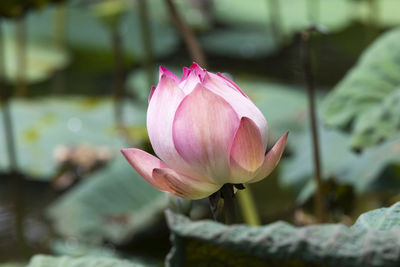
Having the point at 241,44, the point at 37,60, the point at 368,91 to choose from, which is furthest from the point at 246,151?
the point at 241,44

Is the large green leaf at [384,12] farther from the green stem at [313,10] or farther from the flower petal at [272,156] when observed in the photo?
the flower petal at [272,156]

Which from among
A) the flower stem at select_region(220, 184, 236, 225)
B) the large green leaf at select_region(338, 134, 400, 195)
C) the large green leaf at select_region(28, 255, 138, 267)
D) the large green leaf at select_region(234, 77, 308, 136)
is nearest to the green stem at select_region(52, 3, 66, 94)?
the large green leaf at select_region(234, 77, 308, 136)

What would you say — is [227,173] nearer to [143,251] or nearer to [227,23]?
[143,251]

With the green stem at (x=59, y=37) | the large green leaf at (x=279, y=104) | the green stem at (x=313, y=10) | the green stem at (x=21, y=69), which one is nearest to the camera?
the large green leaf at (x=279, y=104)

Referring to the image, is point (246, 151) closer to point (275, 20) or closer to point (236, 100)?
point (236, 100)

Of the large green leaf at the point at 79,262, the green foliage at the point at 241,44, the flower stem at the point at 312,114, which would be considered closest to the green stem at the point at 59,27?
the green foliage at the point at 241,44

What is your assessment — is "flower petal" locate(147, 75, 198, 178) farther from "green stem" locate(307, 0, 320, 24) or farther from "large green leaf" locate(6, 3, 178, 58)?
"green stem" locate(307, 0, 320, 24)
